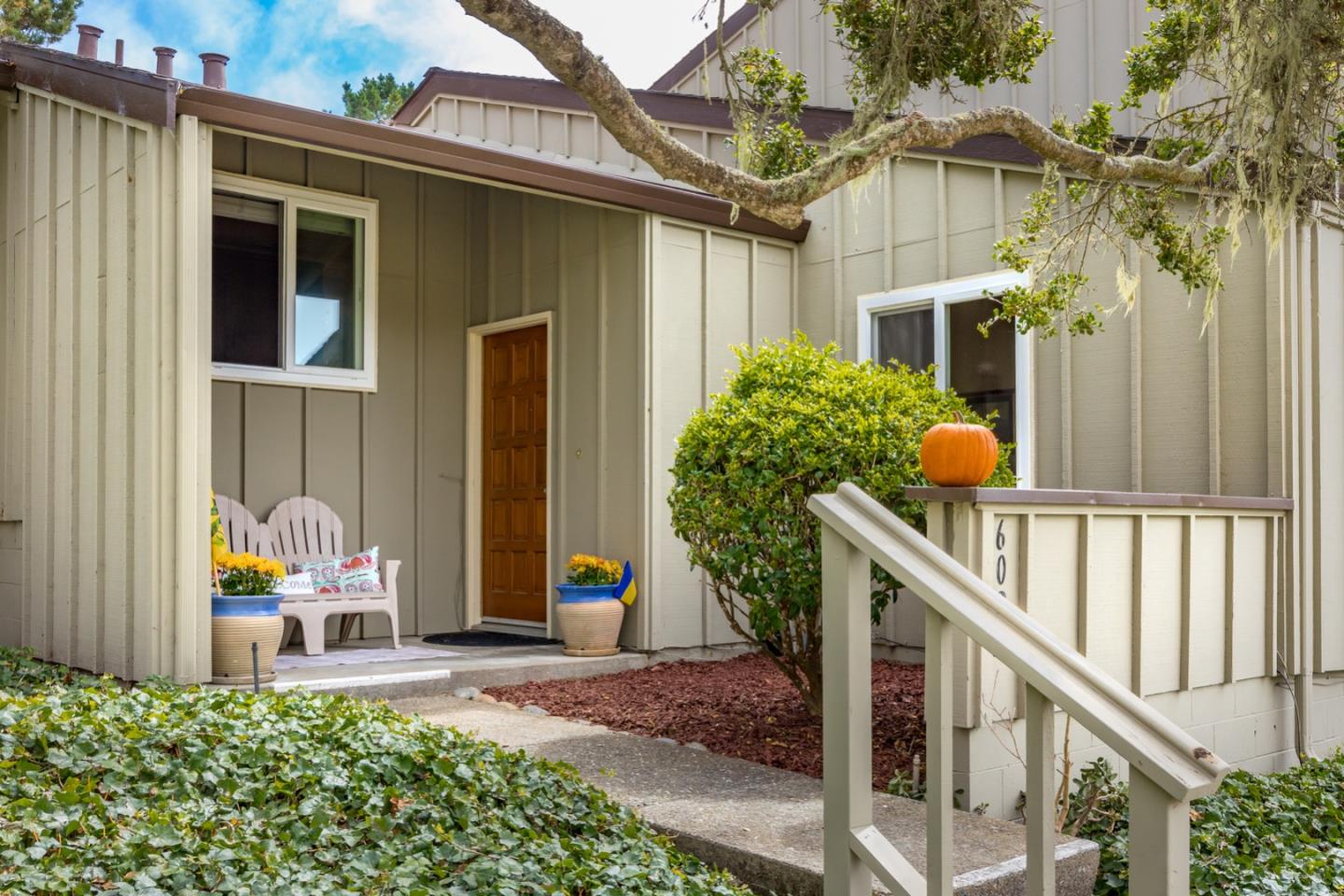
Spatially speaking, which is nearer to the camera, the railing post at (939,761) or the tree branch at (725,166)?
the railing post at (939,761)

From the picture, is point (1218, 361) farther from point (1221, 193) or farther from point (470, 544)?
point (470, 544)

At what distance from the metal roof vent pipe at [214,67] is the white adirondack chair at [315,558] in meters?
→ 2.78

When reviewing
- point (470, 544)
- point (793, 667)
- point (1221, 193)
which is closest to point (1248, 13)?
point (1221, 193)

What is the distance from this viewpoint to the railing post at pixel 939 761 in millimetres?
2219

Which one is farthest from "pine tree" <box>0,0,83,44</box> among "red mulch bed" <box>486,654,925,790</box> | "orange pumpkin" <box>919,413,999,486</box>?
"orange pumpkin" <box>919,413,999,486</box>

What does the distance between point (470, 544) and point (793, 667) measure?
3.92 meters

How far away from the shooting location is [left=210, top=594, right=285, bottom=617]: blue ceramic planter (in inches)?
217

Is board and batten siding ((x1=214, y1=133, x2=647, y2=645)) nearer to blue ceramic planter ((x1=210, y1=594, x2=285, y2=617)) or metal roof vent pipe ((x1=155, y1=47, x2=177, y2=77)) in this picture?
metal roof vent pipe ((x1=155, y1=47, x2=177, y2=77))

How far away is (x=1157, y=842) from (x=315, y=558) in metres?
6.33

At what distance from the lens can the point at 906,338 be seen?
7242 mm

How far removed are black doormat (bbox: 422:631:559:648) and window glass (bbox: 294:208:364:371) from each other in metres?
1.91

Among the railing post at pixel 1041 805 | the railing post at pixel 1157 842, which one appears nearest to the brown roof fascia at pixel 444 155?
the railing post at pixel 1041 805

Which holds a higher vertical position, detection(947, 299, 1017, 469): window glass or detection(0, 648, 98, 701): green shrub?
detection(947, 299, 1017, 469): window glass

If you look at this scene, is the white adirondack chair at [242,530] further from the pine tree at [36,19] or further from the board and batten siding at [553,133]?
the pine tree at [36,19]
